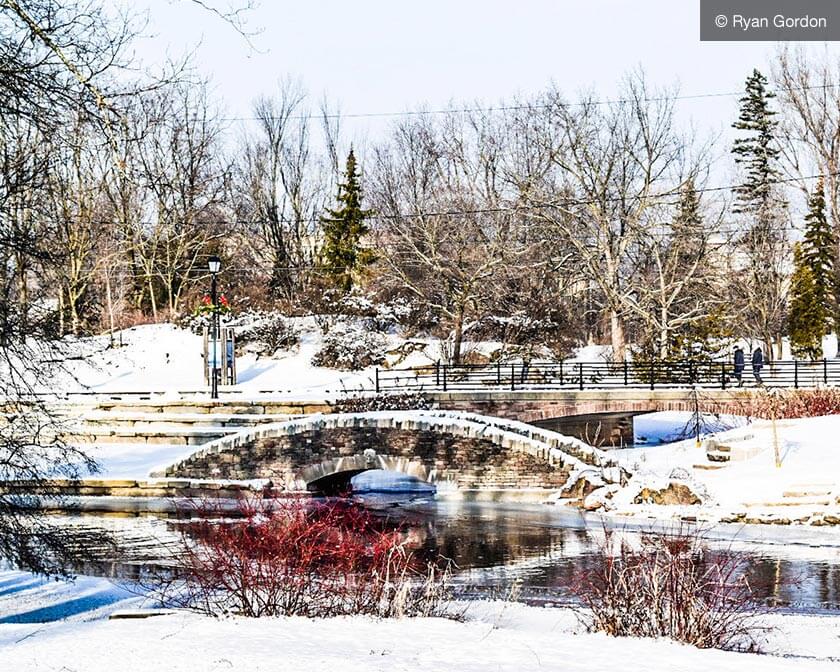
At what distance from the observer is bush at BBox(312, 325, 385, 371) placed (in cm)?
4356

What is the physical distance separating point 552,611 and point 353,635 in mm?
4531

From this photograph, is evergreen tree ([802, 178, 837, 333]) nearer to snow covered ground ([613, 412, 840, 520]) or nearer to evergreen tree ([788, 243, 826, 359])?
evergreen tree ([788, 243, 826, 359])

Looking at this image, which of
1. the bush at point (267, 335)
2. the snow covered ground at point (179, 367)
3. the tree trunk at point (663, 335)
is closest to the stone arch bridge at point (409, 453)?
the snow covered ground at point (179, 367)

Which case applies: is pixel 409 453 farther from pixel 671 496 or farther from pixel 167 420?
pixel 167 420

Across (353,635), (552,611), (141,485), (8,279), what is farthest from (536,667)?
(141,485)

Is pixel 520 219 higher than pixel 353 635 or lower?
higher

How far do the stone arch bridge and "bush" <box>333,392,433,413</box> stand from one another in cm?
344

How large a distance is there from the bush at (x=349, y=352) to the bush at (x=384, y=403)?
12.5 meters

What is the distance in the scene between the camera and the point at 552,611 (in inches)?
496

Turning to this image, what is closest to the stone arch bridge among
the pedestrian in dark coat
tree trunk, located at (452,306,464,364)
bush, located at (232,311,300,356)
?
the pedestrian in dark coat

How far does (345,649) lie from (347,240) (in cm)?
4489

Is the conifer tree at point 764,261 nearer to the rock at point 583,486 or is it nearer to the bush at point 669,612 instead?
the rock at point 583,486

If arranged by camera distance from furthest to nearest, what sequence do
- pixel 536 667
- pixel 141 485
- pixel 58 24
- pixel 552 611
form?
pixel 141 485, pixel 552 611, pixel 58 24, pixel 536 667

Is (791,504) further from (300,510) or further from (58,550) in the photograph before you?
(58,550)
